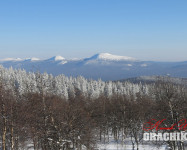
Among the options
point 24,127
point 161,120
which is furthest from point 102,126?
point 24,127

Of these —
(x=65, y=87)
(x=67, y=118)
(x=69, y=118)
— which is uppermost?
(x=67, y=118)

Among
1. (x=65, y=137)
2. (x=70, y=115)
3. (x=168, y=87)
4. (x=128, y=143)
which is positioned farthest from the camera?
(x=128, y=143)

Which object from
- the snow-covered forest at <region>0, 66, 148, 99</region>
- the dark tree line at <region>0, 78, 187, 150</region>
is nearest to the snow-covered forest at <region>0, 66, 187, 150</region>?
the dark tree line at <region>0, 78, 187, 150</region>

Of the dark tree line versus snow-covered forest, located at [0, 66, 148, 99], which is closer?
the dark tree line

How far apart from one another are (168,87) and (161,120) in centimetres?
431

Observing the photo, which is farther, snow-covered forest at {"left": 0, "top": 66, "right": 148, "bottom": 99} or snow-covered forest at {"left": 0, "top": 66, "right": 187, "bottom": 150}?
Result: snow-covered forest at {"left": 0, "top": 66, "right": 148, "bottom": 99}

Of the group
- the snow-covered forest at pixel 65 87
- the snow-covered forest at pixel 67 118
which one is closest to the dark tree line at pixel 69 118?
the snow-covered forest at pixel 67 118

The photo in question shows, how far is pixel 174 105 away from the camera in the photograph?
19969mm

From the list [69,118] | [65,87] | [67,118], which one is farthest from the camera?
[65,87]

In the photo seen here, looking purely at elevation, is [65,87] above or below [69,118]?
below

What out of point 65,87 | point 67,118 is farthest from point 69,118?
point 65,87

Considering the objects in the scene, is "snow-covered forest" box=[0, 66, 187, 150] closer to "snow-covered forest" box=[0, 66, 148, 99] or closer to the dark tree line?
the dark tree line

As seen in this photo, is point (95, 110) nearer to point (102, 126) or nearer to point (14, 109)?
point (102, 126)

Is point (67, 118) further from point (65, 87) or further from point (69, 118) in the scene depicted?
point (65, 87)
